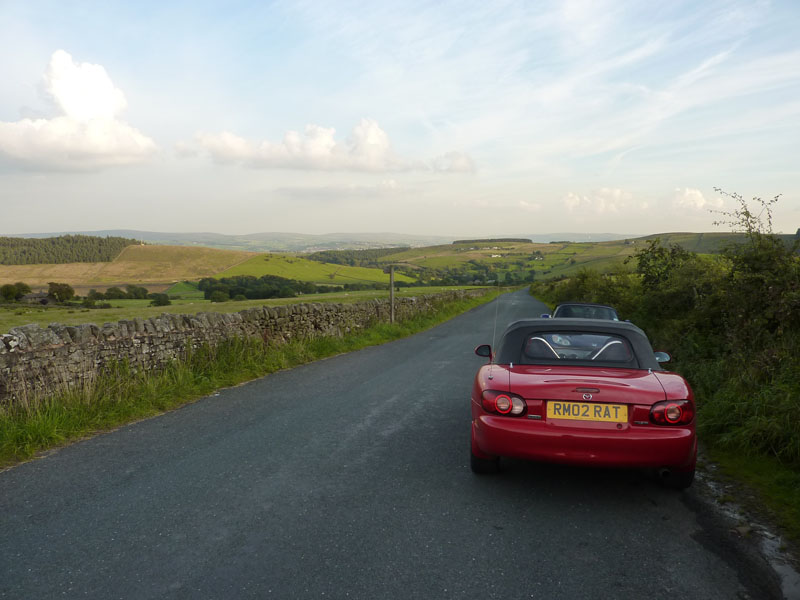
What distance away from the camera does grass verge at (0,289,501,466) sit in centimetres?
579

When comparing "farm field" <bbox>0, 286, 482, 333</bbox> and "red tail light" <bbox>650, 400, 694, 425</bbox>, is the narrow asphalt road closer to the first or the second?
"red tail light" <bbox>650, 400, 694, 425</bbox>

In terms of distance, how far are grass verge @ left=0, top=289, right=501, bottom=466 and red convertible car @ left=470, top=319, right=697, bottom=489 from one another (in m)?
4.80

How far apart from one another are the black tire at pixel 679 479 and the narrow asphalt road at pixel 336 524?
0.09 m

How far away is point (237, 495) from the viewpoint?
4.28 meters

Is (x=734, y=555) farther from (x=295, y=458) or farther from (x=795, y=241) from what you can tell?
(x=795, y=241)

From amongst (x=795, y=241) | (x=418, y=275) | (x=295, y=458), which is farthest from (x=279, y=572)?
(x=418, y=275)

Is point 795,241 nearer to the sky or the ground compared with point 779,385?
nearer to the sky

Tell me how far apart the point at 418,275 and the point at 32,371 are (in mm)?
82399

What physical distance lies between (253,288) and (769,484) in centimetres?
7800

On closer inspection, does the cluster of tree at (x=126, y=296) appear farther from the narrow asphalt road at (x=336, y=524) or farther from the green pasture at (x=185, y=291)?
the narrow asphalt road at (x=336, y=524)

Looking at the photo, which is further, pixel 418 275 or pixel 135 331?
pixel 418 275

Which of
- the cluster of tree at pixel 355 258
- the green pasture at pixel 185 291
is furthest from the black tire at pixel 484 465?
the cluster of tree at pixel 355 258

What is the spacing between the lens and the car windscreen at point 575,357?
4961 mm

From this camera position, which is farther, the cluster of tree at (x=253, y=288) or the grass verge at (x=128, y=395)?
the cluster of tree at (x=253, y=288)
